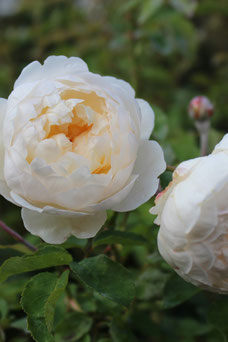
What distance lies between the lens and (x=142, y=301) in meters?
0.93

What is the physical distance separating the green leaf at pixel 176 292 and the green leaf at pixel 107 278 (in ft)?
0.42

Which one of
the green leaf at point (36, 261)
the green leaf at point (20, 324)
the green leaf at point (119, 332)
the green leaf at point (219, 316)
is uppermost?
the green leaf at point (36, 261)

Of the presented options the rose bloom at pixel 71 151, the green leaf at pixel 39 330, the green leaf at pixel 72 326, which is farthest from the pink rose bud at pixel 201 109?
the green leaf at pixel 39 330

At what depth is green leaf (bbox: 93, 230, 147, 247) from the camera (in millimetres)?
746

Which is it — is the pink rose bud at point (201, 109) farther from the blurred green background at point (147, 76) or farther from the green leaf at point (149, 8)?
the green leaf at point (149, 8)

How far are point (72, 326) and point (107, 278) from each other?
0.22 m

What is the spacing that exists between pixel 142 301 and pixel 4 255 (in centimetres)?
28

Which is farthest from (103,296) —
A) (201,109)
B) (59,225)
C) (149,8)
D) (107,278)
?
(149,8)

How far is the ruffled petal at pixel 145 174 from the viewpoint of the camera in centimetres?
66

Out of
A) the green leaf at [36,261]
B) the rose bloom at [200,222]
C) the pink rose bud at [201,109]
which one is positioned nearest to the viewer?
the rose bloom at [200,222]

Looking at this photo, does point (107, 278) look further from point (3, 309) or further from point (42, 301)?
point (3, 309)

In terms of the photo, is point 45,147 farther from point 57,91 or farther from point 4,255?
point 4,255

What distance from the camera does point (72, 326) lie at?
0.87 metres

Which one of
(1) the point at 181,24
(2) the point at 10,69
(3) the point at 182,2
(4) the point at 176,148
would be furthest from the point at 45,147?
(2) the point at 10,69
